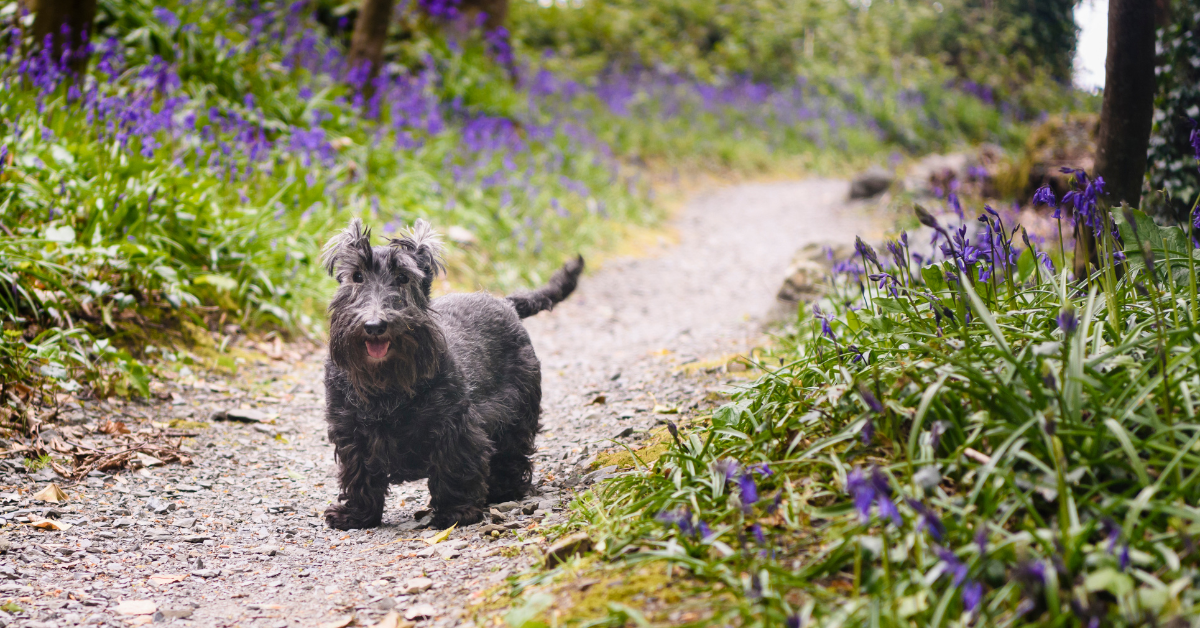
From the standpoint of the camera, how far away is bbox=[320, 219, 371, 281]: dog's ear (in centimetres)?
318

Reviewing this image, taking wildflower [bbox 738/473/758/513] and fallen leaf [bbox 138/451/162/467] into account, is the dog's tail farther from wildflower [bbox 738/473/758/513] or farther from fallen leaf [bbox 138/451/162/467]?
wildflower [bbox 738/473/758/513]

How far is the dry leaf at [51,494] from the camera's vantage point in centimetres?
353

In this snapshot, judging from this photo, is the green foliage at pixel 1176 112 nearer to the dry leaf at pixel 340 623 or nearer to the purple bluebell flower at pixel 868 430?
the purple bluebell flower at pixel 868 430

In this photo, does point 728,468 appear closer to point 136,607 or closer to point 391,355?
point 391,355

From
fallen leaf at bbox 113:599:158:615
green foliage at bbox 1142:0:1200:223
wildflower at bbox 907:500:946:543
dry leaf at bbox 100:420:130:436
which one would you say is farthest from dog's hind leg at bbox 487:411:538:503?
green foliage at bbox 1142:0:1200:223

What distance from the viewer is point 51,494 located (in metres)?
3.55

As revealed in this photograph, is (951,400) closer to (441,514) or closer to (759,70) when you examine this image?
(441,514)

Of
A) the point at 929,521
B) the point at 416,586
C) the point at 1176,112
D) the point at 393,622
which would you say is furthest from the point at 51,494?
the point at 1176,112

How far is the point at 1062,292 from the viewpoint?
252 cm

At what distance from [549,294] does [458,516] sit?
1.38m

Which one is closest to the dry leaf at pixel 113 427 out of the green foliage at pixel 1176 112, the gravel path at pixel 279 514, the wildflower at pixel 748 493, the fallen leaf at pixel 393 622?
the gravel path at pixel 279 514

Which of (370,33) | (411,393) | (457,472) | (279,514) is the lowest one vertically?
(279,514)

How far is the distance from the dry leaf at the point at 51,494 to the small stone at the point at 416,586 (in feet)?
6.02

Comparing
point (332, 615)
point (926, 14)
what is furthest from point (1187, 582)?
point (926, 14)
